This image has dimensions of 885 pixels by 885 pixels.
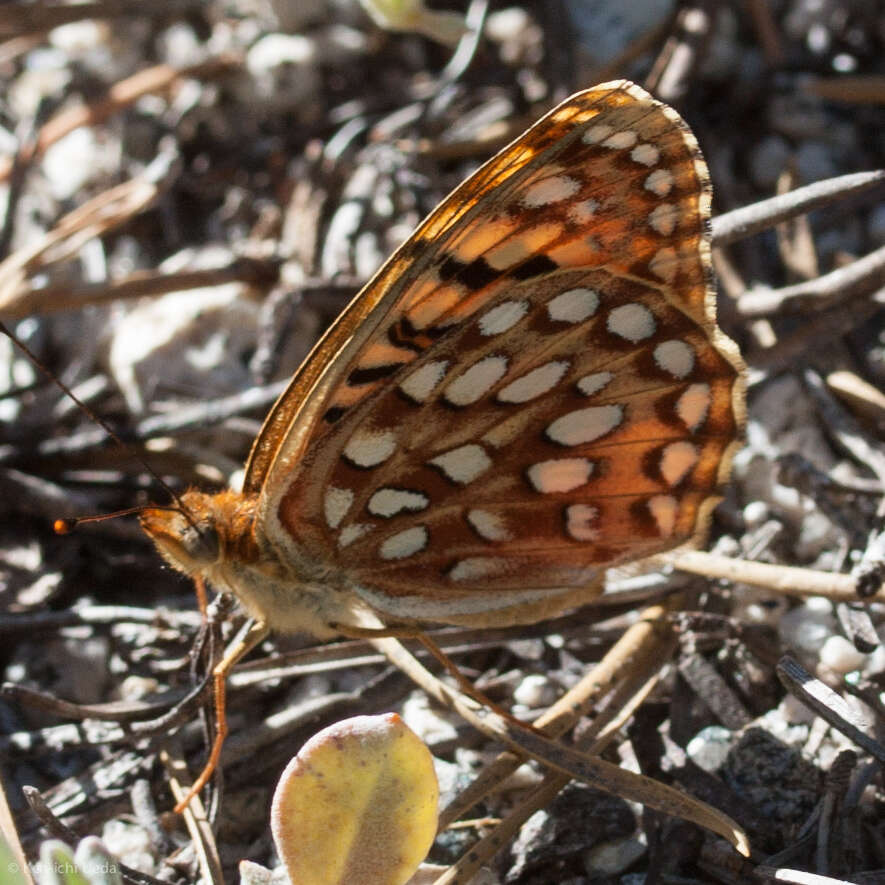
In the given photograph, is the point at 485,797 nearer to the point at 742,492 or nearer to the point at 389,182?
the point at 742,492

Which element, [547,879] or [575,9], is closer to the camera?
[547,879]

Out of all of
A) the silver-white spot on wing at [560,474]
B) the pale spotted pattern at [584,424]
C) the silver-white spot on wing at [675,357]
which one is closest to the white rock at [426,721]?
the silver-white spot on wing at [560,474]

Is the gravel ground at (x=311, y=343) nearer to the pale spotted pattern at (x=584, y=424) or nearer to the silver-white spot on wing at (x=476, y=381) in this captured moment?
the pale spotted pattern at (x=584, y=424)

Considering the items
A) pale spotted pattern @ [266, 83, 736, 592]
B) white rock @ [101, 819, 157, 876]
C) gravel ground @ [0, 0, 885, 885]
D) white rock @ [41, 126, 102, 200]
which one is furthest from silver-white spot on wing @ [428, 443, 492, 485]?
white rock @ [41, 126, 102, 200]

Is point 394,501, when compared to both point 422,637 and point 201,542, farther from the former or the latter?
point 201,542

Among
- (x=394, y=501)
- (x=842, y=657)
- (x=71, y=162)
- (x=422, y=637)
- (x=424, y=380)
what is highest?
(x=71, y=162)

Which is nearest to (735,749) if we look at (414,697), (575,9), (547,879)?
(547,879)

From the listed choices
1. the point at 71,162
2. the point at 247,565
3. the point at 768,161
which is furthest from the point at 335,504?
the point at 71,162
